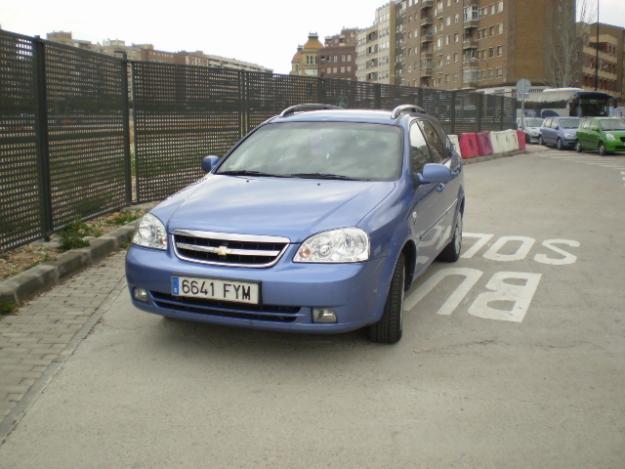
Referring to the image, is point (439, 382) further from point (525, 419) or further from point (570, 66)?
point (570, 66)

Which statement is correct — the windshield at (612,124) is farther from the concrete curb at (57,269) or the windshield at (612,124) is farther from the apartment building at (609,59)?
the apartment building at (609,59)

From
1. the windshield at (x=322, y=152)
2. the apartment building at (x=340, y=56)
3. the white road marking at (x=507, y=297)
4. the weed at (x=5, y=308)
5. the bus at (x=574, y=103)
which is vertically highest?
the apartment building at (x=340, y=56)

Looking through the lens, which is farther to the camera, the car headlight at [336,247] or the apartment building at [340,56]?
the apartment building at [340,56]

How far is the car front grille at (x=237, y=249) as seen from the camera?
13.9 feet

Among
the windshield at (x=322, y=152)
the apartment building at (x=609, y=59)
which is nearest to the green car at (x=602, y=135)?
the windshield at (x=322, y=152)

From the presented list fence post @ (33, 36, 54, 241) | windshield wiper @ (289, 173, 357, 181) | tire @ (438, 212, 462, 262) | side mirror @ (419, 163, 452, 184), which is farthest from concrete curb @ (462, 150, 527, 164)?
windshield wiper @ (289, 173, 357, 181)

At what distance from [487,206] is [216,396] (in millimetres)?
9069

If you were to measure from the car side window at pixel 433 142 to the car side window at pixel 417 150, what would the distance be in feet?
0.40

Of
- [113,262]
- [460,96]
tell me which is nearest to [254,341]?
[113,262]

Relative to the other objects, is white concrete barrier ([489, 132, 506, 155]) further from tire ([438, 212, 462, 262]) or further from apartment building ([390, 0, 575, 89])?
apartment building ([390, 0, 575, 89])

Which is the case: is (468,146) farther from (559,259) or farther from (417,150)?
(417,150)

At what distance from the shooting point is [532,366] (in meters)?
4.43

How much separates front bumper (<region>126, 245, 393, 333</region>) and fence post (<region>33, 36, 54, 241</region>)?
3287mm

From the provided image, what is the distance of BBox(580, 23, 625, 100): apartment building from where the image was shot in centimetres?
10355
